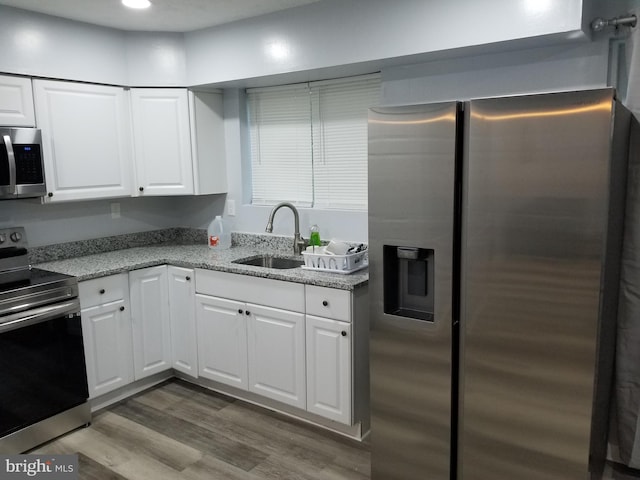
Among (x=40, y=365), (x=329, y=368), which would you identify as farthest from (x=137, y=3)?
(x=329, y=368)

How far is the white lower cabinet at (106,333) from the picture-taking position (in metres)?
2.99

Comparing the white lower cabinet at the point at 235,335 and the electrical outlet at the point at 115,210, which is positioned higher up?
the electrical outlet at the point at 115,210

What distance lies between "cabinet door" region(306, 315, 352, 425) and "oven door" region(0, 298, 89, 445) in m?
1.32

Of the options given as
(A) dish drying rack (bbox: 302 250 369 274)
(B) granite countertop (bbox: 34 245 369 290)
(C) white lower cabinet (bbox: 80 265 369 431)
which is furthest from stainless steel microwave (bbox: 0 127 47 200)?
(A) dish drying rack (bbox: 302 250 369 274)

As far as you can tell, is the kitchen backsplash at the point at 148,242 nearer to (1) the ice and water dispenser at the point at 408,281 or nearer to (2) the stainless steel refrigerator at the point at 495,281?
(1) the ice and water dispenser at the point at 408,281

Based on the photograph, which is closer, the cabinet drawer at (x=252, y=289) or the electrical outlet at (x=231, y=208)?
the cabinet drawer at (x=252, y=289)

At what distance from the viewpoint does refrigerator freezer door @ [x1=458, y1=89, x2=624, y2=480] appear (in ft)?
5.65

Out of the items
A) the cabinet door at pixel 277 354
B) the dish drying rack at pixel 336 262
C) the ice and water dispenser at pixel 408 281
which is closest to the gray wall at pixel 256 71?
the dish drying rack at pixel 336 262

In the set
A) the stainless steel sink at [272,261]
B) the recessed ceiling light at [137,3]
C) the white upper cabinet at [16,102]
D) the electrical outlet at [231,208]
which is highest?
the recessed ceiling light at [137,3]

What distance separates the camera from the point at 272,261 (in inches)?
136

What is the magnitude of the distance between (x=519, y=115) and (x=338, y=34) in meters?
1.29

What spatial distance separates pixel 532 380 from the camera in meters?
1.88

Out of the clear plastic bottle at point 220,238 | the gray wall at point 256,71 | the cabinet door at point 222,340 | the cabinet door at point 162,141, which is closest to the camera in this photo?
the gray wall at point 256,71

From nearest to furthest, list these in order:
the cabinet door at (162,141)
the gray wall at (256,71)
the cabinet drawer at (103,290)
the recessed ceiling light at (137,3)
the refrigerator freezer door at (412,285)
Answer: the refrigerator freezer door at (412,285), the gray wall at (256,71), the recessed ceiling light at (137,3), the cabinet drawer at (103,290), the cabinet door at (162,141)
